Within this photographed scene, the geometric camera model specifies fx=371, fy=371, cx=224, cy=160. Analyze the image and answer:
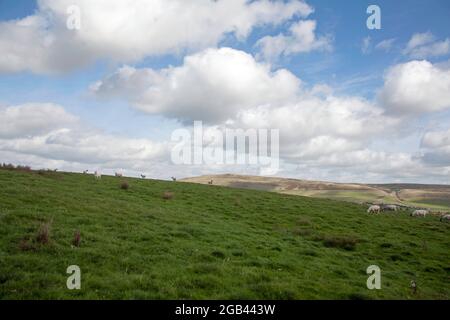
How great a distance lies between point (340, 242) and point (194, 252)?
11914 millimetres

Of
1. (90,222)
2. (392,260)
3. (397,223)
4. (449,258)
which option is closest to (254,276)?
(90,222)

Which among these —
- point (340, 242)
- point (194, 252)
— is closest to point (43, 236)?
point (194, 252)

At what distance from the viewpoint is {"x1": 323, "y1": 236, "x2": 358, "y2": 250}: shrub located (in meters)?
24.5

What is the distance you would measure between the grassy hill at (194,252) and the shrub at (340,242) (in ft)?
0.21

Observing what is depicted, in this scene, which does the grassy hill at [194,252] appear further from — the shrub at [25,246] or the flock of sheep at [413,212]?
the flock of sheep at [413,212]

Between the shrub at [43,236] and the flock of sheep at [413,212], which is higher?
the shrub at [43,236]

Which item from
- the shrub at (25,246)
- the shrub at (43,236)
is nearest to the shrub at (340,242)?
the shrub at (43,236)

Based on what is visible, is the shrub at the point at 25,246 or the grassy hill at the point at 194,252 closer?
the grassy hill at the point at 194,252

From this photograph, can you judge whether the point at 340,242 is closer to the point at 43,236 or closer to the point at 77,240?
the point at 77,240

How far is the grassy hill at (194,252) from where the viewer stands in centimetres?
1262

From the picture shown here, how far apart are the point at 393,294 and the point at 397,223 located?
2374 cm
